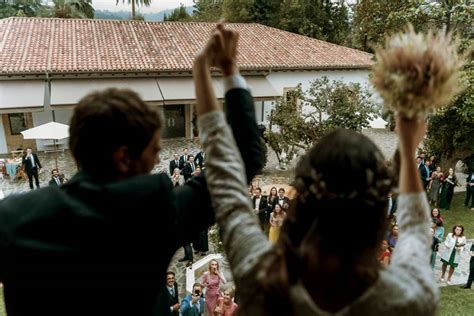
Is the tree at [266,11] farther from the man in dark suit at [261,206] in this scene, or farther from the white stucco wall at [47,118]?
the man in dark suit at [261,206]

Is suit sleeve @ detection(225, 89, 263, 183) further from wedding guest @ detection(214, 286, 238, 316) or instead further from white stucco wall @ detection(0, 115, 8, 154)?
white stucco wall @ detection(0, 115, 8, 154)

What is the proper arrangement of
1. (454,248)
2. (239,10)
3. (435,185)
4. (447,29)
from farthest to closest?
(239,10) < (435,185) < (447,29) < (454,248)

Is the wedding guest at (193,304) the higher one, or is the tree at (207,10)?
the tree at (207,10)

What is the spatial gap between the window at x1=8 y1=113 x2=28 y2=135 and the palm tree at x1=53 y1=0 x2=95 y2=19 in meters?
20.5

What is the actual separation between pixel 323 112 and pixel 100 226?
14.6 metres

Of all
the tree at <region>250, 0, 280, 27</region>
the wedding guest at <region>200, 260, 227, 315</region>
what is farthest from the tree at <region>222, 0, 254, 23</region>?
the wedding guest at <region>200, 260, 227, 315</region>

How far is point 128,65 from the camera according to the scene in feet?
64.8

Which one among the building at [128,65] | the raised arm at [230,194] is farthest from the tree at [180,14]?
the raised arm at [230,194]

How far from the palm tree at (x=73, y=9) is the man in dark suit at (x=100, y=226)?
39.9 metres

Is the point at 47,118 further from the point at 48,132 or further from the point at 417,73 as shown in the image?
the point at 417,73

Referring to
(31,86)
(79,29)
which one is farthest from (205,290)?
(79,29)

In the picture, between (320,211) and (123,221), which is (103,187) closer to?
(123,221)

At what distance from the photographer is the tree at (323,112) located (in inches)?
566

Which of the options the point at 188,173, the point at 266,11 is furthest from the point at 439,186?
the point at 266,11
